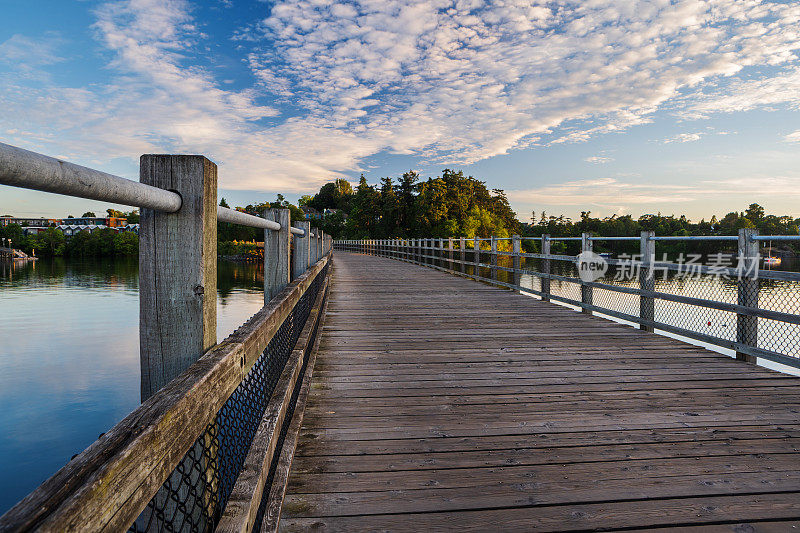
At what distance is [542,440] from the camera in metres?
2.33

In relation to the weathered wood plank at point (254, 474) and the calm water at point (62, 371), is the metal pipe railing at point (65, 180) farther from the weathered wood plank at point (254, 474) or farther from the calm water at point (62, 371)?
the calm water at point (62, 371)

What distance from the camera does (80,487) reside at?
0.63m

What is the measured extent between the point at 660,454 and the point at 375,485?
1407 millimetres

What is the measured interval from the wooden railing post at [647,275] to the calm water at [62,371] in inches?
859

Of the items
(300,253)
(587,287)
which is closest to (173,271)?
(300,253)

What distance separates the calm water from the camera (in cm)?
2042

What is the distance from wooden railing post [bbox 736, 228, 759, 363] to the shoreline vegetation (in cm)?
1394

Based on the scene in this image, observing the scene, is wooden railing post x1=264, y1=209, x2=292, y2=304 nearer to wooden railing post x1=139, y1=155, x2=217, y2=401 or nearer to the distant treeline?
wooden railing post x1=139, y1=155, x2=217, y2=401

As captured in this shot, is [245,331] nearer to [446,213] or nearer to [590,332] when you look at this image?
[590,332]

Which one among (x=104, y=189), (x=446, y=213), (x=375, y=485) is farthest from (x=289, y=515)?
(x=446, y=213)

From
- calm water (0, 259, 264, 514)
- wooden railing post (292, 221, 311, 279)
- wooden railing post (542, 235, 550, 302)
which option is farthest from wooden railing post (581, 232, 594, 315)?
calm water (0, 259, 264, 514)

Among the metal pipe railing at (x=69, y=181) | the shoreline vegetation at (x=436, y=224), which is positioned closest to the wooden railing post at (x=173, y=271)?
the metal pipe railing at (x=69, y=181)

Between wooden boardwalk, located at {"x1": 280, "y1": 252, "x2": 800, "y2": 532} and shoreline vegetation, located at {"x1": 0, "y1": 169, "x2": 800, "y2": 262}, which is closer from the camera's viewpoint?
wooden boardwalk, located at {"x1": 280, "y1": 252, "x2": 800, "y2": 532}

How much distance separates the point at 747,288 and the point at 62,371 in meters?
36.7
